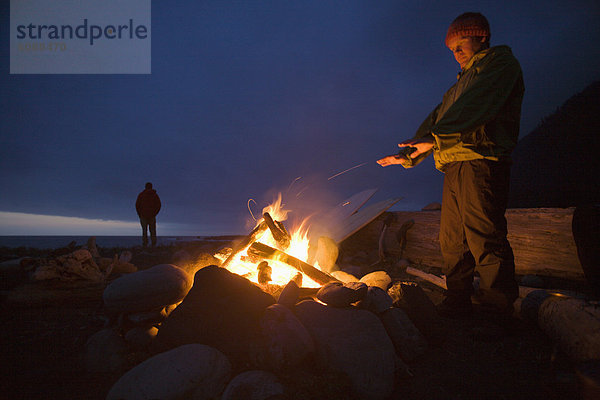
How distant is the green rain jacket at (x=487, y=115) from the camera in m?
2.23

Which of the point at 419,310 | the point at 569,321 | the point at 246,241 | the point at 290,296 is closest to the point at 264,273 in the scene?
the point at 246,241

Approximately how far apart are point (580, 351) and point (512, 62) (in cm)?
239

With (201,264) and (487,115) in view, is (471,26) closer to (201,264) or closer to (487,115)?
(487,115)

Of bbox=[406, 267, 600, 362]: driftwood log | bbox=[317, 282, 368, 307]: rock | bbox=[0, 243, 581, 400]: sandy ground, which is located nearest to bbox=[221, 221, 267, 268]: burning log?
bbox=[0, 243, 581, 400]: sandy ground

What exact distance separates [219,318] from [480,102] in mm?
2824

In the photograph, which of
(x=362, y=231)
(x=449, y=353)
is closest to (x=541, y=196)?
(x=362, y=231)

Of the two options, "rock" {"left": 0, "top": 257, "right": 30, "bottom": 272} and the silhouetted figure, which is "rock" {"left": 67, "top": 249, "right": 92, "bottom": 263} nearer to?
"rock" {"left": 0, "top": 257, "right": 30, "bottom": 272}

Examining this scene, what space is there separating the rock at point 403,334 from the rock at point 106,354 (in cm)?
202

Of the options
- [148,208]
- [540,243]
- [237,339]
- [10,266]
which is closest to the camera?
[237,339]

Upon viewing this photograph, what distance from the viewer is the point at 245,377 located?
148 centimetres

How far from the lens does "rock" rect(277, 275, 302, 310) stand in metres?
2.27

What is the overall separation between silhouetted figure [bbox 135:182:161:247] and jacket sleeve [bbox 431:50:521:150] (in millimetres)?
10279

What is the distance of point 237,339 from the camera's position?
1.84 meters

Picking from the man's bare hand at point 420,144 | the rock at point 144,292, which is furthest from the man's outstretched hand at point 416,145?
the rock at point 144,292
